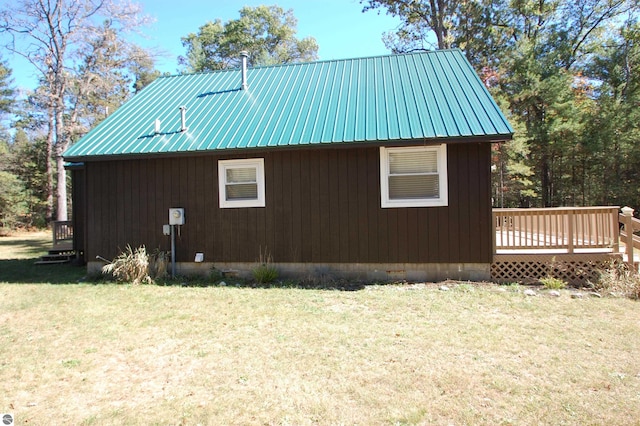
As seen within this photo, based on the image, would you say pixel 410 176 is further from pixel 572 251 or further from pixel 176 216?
pixel 176 216

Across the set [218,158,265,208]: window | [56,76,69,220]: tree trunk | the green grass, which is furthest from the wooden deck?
[56,76,69,220]: tree trunk

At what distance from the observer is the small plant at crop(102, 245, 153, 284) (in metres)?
7.47

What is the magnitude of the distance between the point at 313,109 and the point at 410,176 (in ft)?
8.76

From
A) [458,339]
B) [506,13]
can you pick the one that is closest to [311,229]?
[458,339]

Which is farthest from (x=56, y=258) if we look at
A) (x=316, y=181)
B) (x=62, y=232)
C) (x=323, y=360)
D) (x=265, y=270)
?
(x=323, y=360)

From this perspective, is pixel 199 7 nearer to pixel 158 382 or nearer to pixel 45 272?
pixel 45 272

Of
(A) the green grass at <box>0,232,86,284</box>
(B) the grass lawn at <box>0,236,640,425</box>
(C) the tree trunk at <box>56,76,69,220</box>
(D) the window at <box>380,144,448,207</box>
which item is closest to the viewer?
(B) the grass lawn at <box>0,236,640,425</box>

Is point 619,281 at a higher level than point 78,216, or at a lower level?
lower

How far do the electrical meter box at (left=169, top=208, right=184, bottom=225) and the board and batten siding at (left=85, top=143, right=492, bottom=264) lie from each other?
0.24 meters

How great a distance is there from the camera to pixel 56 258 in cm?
1061

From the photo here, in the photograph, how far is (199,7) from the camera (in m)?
15.8

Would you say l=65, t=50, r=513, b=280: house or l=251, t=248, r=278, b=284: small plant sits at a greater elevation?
l=65, t=50, r=513, b=280: house

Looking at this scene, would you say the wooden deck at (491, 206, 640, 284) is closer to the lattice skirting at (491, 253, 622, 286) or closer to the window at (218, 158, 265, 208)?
the lattice skirting at (491, 253, 622, 286)

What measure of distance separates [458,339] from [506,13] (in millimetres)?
23949
